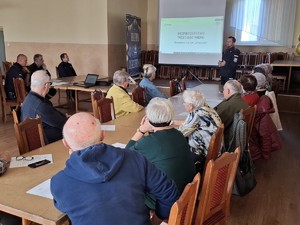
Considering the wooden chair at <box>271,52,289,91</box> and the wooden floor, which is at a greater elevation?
the wooden chair at <box>271,52,289,91</box>

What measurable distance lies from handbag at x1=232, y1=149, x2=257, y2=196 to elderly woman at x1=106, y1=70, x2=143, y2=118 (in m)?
1.32

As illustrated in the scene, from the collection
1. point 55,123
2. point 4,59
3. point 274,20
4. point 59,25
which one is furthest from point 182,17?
point 55,123

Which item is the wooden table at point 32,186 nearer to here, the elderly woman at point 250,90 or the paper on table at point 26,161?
the paper on table at point 26,161

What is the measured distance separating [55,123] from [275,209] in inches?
84.2

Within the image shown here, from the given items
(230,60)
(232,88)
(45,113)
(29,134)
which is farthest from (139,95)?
(230,60)

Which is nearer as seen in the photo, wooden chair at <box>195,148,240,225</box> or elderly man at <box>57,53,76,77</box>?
wooden chair at <box>195,148,240,225</box>

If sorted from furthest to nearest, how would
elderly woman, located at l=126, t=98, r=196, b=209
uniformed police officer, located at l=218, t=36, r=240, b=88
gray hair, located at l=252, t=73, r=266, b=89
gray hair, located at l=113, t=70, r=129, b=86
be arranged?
uniformed police officer, located at l=218, t=36, r=240, b=88
gray hair, located at l=252, t=73, r=266, b=89
gray hair, located at l=113, t=70, r=129, b=86
elderly woman, located at l=126, t=98, r=196, b=209

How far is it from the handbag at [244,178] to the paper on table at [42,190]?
162cm

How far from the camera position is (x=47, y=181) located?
5.41 feet

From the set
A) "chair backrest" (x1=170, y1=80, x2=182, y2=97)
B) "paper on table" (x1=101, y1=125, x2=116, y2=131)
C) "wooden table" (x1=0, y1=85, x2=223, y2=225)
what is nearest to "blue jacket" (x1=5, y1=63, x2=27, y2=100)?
"chair backrest" (x1=170, y1=80, x2=182, y2=97)

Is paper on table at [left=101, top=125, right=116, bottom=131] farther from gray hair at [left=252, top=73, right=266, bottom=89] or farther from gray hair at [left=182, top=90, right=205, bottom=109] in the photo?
gray hair at [left=252, top=73, right=266, bottom=89]

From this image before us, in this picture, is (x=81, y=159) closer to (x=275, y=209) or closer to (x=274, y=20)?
(x=275, y=209)

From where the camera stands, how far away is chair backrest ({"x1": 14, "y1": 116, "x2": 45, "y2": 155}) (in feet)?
7.08

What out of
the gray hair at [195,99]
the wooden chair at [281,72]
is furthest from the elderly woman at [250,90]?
the wooden chair at [281,72]
